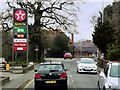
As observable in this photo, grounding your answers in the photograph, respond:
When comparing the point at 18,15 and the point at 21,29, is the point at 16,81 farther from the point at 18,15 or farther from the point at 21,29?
the point at 18,15

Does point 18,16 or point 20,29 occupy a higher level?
point 18,16

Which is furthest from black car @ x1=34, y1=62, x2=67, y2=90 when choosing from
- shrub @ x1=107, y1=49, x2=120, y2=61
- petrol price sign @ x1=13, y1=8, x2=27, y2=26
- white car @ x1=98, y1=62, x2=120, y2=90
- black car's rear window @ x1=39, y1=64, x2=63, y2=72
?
petrol price sign @ x1=13, y1=8, x2=27, y2=26

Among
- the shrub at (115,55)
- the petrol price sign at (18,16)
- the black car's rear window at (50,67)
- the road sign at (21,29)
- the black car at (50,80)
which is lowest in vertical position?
the black car at (50,80)

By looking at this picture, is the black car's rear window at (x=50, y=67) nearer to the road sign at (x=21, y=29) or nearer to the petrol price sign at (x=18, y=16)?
the road sign at (x=21, y=29)

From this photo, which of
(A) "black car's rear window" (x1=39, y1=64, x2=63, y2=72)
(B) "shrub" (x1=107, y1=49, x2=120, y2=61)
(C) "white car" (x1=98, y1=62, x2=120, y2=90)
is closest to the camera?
(C) "white car" (x1=98, y1=62, x2=120, y2=90)

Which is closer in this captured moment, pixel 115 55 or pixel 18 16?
pixel 115 55

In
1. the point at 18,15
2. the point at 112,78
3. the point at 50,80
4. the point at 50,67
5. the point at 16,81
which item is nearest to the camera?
the point at 112,78

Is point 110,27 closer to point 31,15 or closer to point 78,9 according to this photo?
point 78,9

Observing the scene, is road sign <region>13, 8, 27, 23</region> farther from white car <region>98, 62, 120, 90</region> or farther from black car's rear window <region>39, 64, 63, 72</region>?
white car <region>98, 62, 120, 90</region>

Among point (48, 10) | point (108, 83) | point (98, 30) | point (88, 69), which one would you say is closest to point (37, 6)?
point (48, 10)

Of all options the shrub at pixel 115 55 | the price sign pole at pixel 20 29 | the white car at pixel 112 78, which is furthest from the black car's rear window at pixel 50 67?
the shrub at pixel 115 55

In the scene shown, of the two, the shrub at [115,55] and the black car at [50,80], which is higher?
the shrub at [115,55]

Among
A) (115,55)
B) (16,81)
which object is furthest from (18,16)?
(16,81)

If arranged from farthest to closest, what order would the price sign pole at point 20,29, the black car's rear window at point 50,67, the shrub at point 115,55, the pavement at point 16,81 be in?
the price sign pole at point 20,29
the shrub at point 115,55
the pavement at point 16,81
the black car's rear window at point 50,67
